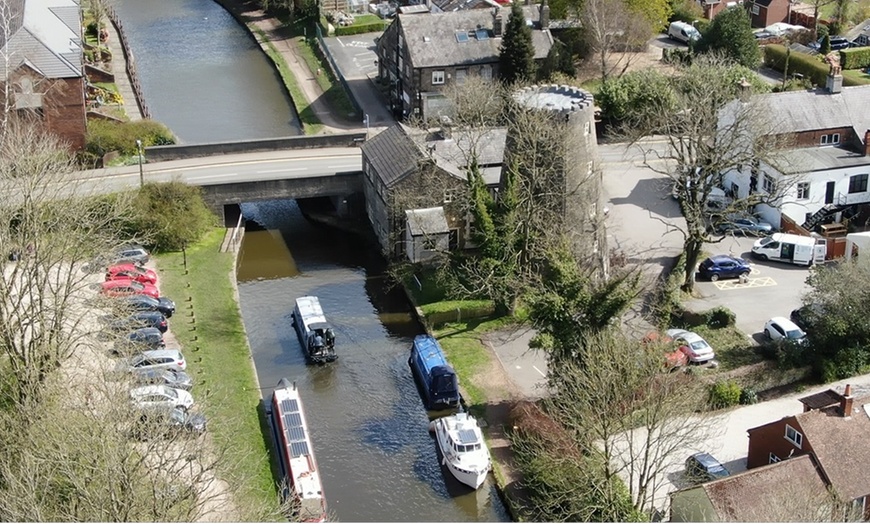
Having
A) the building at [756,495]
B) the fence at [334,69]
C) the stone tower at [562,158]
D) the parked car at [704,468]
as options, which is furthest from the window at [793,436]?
the fence at [334,69]

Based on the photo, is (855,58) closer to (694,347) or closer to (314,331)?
(694,347)

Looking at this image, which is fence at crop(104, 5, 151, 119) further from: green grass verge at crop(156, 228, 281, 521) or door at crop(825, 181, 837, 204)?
door at crop(825, 181, 837, 204)

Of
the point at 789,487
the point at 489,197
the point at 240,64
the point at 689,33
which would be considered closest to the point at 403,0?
the point at 240,64

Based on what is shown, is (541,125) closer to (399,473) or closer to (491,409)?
(491,409)

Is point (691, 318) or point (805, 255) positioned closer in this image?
point (691, 318)

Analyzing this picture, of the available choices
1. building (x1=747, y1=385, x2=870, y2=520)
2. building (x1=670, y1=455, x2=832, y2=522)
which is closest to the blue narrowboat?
building (x1=670, y1=455, x2=832, y2=522)

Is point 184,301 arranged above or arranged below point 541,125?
below
